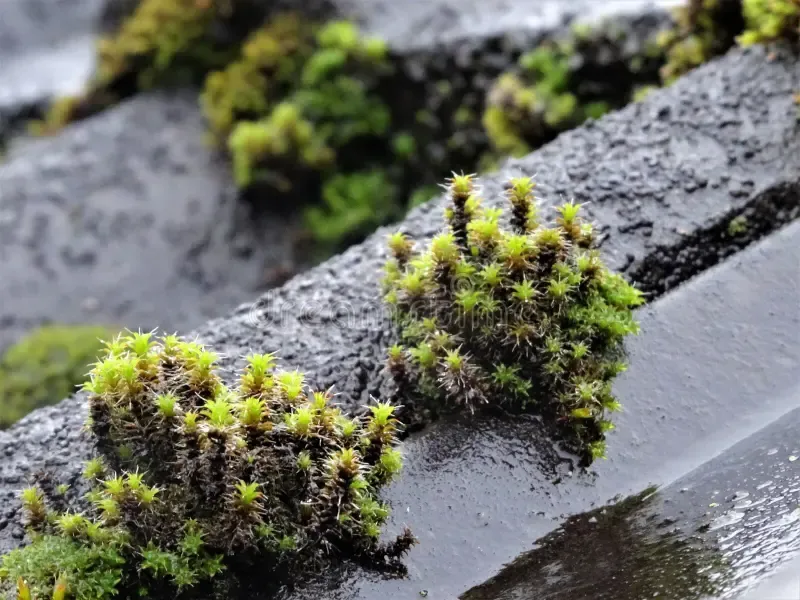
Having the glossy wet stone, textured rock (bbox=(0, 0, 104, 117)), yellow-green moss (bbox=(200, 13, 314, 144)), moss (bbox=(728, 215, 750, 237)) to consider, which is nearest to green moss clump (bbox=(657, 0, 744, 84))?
moss (bbox=(728, 215, 750, 237))

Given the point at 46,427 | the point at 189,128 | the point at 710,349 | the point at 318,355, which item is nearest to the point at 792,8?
the point at 710,349

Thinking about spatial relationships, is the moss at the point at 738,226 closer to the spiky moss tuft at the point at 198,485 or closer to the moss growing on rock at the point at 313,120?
the spiky moss tuft at the point at 198,485

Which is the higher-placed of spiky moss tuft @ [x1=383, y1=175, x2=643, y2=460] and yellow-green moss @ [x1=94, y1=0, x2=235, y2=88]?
yellow-green moss @ [x1=94, y1=0, x2=235, y2=88]

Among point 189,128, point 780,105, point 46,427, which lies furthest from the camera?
point 189,128

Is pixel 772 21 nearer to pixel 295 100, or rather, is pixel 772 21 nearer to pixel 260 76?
pixel 295 100

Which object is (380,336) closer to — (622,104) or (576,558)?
(576,558)

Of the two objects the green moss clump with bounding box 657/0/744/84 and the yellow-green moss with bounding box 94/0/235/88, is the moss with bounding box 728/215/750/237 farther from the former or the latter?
the yellow-green moss with bounding box 94/0/235/88

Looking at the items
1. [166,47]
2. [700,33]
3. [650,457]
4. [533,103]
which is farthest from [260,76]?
[650,457]
